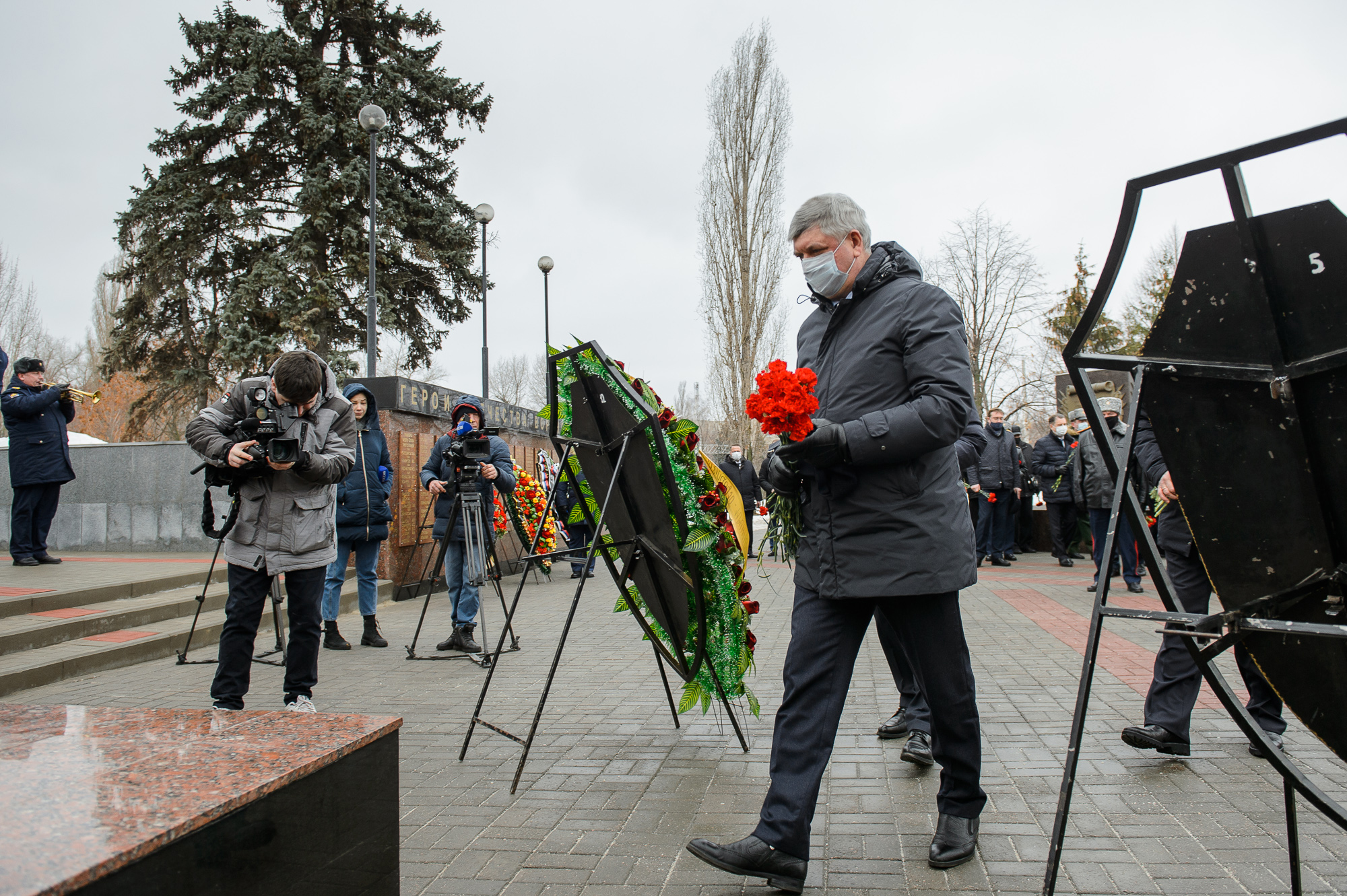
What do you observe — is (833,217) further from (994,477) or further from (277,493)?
(994,477)

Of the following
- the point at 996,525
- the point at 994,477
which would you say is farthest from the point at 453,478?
the point at 996,525

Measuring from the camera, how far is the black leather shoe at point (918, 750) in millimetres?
3746

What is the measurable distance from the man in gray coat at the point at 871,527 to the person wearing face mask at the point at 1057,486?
432 inches

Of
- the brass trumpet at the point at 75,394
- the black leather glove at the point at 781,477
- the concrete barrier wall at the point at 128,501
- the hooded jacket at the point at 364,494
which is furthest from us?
the concrete barrier wall at the point at 128,501

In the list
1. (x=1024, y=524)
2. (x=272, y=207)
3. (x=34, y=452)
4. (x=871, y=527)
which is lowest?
(x=1024, y=524)

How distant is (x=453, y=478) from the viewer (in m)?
6.71

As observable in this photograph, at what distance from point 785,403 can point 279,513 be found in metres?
2.98

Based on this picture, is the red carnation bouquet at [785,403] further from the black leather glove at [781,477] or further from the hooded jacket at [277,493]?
the hooded jacket at [277,493]

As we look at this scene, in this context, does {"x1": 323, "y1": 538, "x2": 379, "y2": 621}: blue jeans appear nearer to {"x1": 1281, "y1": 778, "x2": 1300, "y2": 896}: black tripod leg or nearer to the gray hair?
the gray hair

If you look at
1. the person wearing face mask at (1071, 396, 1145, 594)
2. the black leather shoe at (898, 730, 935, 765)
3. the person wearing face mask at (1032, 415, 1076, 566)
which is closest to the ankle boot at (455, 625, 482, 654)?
the black leather shoe at (898, 730, 935, 765)

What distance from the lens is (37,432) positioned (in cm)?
A: 863

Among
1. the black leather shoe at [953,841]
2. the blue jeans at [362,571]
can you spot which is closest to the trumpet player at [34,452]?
the blue jeans at [362,571]

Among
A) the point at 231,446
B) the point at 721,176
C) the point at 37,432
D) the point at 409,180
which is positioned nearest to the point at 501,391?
the point at 721,176

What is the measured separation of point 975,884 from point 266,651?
5.99 meters
